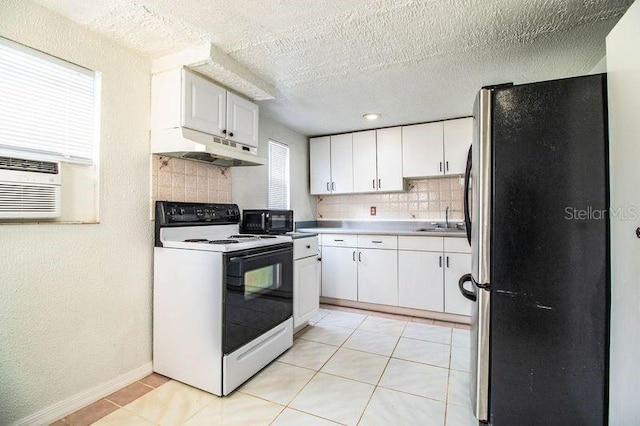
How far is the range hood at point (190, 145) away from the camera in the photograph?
1958 mm

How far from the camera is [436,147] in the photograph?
3.41 metres

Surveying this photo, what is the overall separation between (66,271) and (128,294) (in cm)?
39

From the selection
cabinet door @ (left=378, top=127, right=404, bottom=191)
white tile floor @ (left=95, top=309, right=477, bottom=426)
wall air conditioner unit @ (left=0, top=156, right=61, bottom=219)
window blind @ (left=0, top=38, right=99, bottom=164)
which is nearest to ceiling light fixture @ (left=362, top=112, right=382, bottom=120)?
cabinet door @ (left=378, top=127, right=404, bottom=191)

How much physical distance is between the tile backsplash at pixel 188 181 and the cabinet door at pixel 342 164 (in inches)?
61.5

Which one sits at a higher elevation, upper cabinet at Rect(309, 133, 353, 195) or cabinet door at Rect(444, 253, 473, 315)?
upper cabinet at Rect(309, 133, 353, 195)

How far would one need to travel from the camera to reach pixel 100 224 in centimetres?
180

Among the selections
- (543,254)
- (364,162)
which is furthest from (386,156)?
(543,254)

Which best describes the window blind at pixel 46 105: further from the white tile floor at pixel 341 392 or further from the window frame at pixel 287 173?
the window frame at pixel 287 173

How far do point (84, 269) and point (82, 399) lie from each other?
72 cm

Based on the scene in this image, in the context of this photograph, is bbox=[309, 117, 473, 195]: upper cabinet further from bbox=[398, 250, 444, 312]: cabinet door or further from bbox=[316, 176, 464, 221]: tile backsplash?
bbox=[398, 250, 444, 312]: cabinet door

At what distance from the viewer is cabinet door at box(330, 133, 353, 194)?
3859mm

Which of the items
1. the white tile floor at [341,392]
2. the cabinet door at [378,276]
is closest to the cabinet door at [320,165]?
the cabinet door at [378,276]

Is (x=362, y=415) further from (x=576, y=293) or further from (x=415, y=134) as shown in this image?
(x=415, y=134)

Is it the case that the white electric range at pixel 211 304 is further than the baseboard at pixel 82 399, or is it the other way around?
the white electric range at pixel 211 304
